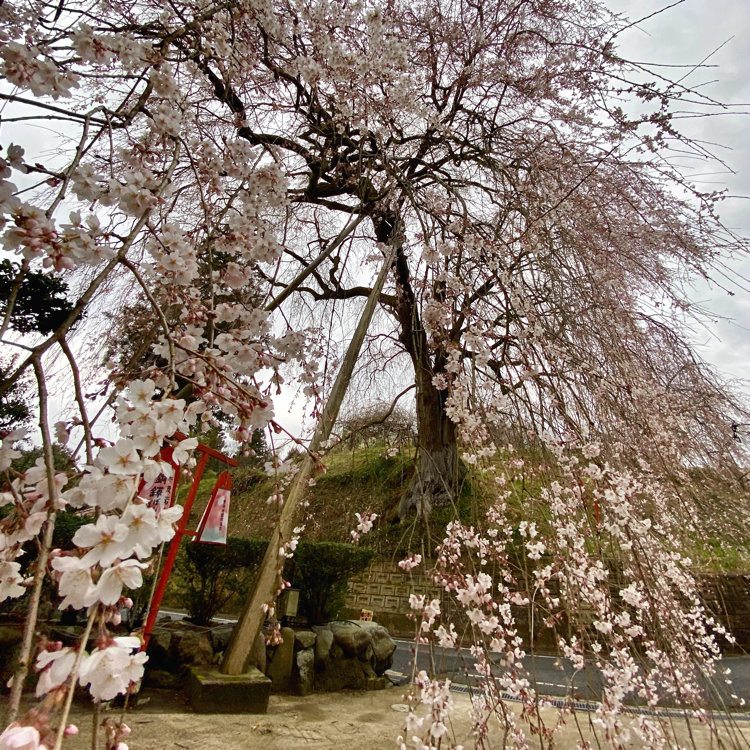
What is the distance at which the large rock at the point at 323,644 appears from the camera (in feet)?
11.7

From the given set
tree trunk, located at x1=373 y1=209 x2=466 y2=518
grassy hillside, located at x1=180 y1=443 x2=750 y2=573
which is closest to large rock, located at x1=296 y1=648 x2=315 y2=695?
tree trunk, located at x1=373 y1=209 x2=466 y2=518

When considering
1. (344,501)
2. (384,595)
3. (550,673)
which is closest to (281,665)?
(550,673)

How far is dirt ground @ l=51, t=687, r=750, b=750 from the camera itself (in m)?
2.22

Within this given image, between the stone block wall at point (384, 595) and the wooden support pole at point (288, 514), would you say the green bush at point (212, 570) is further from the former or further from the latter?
the stone block wall at point (384, 595)

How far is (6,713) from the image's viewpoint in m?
0.42

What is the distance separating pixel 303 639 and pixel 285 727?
3.23ft

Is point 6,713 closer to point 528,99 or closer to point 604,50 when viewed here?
point 604,50

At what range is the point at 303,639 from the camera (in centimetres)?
354

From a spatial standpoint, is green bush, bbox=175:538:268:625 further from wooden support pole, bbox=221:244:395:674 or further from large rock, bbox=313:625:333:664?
wooden support pole, bbox=221:244:395:674

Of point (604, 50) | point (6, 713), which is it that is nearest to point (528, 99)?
point (604, 50)

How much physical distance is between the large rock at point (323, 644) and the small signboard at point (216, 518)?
3.76 ft

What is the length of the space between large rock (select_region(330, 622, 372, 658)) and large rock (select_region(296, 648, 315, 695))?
0.31 m

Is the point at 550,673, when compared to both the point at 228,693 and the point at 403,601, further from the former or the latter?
the point at 228,693

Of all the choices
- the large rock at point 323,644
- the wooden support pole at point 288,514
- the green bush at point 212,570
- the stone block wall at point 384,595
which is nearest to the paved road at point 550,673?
the stone block wall at point 384,595
